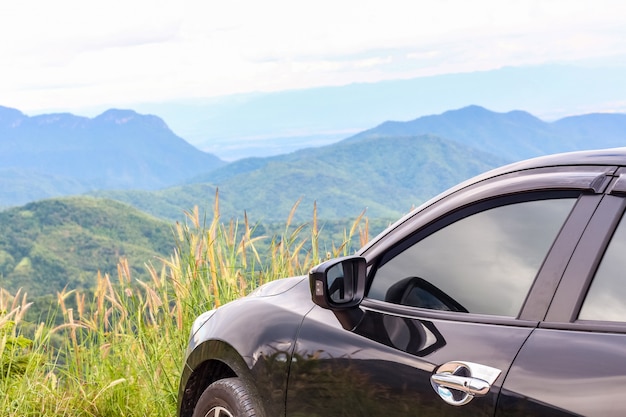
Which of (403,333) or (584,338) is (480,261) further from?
(584,338)

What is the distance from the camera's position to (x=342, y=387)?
2613mm

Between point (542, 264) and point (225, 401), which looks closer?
point (542, 264)

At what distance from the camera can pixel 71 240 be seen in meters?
142

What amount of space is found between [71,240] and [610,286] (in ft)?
477

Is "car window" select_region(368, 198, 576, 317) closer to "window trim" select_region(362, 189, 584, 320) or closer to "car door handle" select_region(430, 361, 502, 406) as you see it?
"window trim" select_region(362, 189, 584, 320)

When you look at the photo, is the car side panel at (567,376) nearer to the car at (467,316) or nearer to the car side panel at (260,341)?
the car at (467,316)

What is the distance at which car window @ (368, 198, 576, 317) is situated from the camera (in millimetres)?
2188

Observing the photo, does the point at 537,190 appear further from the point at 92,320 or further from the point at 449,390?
the point at 92,320

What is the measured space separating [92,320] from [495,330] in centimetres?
436

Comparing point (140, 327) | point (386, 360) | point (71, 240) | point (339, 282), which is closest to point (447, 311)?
point (386, 360)

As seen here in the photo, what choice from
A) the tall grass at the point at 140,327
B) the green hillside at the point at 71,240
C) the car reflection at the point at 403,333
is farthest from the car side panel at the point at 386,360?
the green hillside at the point at 71,240

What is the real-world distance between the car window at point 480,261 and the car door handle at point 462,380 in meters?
0.16

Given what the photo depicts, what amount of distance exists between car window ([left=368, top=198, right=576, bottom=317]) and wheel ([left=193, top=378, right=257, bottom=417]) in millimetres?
661

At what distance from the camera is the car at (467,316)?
196 cm
